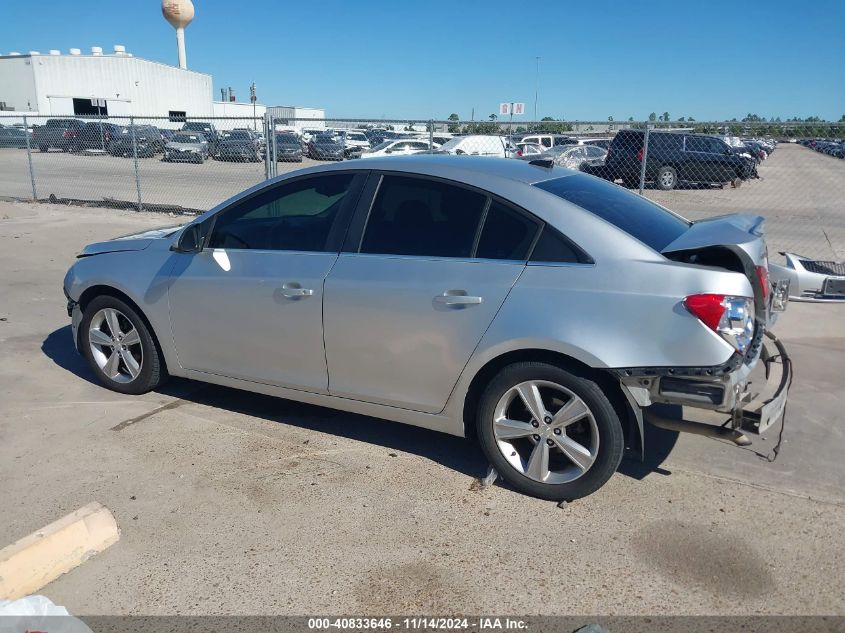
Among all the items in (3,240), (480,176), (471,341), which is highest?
(480,176)

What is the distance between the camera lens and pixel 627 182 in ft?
57.6

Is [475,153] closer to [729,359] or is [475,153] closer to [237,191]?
[237,191]

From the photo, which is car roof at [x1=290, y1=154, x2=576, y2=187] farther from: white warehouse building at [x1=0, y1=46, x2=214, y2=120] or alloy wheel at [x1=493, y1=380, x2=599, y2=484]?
white warehouse building at [x1=0, y1=46, x2=214, y2=120]

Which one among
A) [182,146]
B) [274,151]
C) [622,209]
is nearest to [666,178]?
[274,151]

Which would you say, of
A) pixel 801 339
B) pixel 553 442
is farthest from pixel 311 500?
pixel 801 339

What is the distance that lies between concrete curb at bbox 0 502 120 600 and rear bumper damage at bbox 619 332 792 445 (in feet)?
8.15

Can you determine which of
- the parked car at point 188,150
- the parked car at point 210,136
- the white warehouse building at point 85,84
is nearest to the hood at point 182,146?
the parked car at point 188,150

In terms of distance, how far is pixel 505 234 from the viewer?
3.63 meters

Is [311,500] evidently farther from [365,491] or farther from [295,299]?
[295,299]

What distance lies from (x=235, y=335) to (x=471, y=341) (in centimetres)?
158

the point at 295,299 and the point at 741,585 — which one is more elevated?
the point at 295,299

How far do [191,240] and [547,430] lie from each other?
2.51 m

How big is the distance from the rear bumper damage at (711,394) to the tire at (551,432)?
7.8 inches

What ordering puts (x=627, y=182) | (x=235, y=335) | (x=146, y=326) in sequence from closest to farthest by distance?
1. (x=235, y=335)
2. (x=146, y=326)
3. (x=627, y=182)
